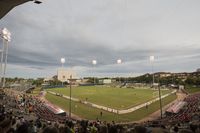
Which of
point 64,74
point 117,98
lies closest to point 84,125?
point 117,98

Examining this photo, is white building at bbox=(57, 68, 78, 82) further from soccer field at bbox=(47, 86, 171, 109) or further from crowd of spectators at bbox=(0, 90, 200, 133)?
crowd of spectators at bbox=(0, 90, 200, 133)

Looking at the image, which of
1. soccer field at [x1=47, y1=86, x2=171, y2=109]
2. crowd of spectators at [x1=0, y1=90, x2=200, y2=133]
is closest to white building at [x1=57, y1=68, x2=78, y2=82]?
soccer field at [x1=47, y1=86, x2=171, y2=109]

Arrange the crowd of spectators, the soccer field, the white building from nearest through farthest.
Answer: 1. the crowd of spectators
2. the soccer field
3. the white building

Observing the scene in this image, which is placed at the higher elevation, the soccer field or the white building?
the white building

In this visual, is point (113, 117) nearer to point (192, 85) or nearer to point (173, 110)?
point (173, 110)

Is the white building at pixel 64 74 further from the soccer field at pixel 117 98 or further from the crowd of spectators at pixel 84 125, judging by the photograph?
the crowd of spectators at pixel 84 125

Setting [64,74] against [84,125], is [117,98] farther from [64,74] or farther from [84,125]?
[64,74]

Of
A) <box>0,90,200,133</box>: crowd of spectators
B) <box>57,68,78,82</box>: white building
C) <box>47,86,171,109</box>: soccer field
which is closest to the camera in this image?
<box>0,90,200,133</box>: crowd of spectators

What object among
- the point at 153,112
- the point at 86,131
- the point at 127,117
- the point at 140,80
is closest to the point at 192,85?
the point at 140,80

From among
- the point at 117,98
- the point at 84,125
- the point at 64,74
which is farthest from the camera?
the point at 64,74

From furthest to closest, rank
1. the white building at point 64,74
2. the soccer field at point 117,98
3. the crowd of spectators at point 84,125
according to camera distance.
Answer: the white building at point 64,74
the soccer field at point 117,98
the crowd of spectators at point 84,125

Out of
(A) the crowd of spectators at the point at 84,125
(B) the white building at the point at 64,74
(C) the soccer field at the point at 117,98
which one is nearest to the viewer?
(A) the crowd of spectators at the point at 84,125

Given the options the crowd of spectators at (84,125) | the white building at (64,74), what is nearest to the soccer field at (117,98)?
the crowd of spectators at (84,125)

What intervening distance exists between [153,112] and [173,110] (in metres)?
5.44
